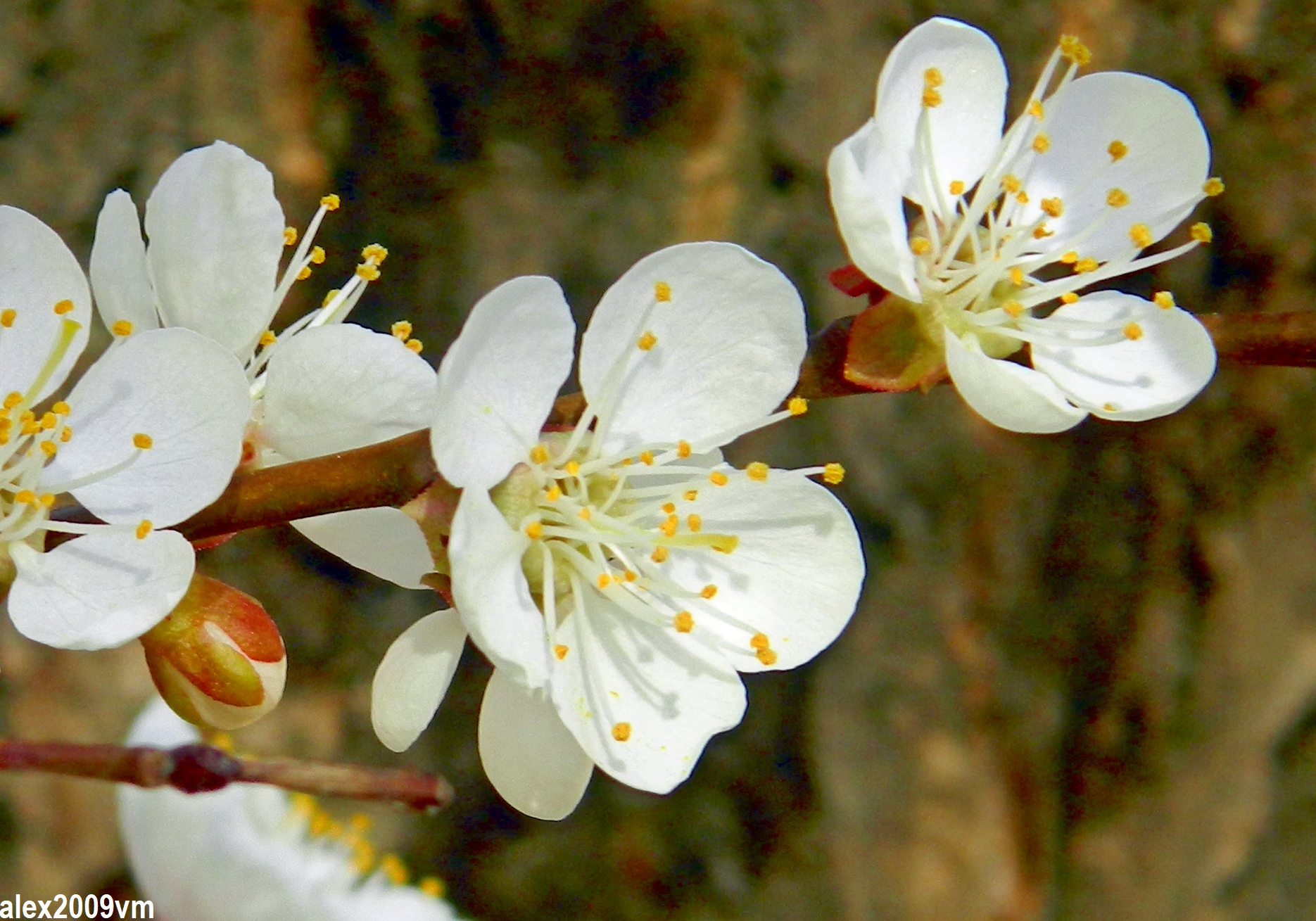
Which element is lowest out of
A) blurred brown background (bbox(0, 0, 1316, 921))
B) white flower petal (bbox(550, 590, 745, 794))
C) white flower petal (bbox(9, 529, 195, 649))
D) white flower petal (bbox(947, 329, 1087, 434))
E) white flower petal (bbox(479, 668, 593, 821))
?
blurred brown background (bbox(0, 0, 1316, 921))

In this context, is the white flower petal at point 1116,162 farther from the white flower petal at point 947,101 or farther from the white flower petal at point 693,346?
the white flower petal at point 693,346

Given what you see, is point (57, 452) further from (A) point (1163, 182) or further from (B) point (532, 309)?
(A) point (1163, 182)

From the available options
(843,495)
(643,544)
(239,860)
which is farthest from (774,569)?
(843,495)

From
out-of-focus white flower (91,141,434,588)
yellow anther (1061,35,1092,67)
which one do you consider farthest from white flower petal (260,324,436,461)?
yellow anther (1061,35,1092,67)

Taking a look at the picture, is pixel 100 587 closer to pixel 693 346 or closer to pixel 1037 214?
pixel 693 346

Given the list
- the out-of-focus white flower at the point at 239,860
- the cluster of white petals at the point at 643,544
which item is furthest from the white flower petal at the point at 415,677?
the out-of-focus white flower at the point at 239,860

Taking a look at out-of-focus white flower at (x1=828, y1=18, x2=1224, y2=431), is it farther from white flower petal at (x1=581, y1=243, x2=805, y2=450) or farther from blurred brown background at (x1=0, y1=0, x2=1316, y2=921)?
blurred brown background at (x1=0, y1=0, x2=1316, y2=921)

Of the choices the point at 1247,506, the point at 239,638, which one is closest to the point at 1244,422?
the point at 1247,506
